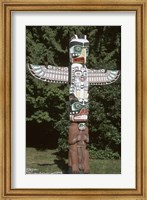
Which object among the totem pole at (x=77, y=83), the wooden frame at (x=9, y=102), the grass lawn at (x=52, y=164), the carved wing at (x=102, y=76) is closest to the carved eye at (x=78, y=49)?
the totem pole at (x=77, y=83)

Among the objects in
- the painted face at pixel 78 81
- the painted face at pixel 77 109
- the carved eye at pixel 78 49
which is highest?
the carved eye at pixel 78 49

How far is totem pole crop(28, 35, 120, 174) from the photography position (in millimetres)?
4801

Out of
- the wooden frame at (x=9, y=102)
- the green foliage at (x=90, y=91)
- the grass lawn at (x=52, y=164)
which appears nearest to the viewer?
the wooden frame at (x=9, y=102)

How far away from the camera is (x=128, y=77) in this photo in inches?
184

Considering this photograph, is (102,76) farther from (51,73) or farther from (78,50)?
(51,73)

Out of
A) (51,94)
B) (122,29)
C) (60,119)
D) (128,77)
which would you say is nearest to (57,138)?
(60,119)

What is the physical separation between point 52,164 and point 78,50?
4.55ft

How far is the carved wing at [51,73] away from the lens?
4828 millimetres

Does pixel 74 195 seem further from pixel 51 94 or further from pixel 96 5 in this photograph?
pixel 96 5

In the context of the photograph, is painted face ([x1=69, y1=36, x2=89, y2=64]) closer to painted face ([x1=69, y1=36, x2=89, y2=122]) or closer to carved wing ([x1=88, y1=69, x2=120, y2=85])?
painted face ([x1=69, y1=36, x2=89, y2=122])

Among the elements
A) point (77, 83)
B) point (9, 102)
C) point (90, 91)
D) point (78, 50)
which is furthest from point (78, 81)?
point (9, 102)

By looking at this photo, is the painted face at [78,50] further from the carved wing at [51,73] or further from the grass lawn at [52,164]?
the grass lawn at [52,164]

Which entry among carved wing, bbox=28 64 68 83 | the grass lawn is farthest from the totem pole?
the grass lawn

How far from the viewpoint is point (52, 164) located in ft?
16.2
